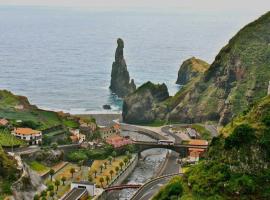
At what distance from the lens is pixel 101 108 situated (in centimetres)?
18762

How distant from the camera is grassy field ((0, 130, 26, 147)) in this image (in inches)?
4701

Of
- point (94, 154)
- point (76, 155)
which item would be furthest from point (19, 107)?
point (94, 154)

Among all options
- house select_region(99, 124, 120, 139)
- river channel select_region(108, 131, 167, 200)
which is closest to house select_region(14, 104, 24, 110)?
house select_region(99, 124, 120, 139)

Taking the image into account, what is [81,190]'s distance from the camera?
328 feet

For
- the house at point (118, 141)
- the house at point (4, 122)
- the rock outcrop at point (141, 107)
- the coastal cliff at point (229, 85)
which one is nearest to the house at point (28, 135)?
the house at point (4, 122)

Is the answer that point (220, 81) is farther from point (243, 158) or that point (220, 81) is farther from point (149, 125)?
point (243, 158)

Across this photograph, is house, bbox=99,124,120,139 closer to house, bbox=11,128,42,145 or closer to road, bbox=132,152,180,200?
road, bbox=132,152,180,200

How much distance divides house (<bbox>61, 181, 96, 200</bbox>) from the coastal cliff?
58105 mm

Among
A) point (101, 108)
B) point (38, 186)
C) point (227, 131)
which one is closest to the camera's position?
point (227, 131)

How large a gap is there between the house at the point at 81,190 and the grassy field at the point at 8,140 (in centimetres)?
2313

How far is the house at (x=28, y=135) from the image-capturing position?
125m

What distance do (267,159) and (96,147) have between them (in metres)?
64.9

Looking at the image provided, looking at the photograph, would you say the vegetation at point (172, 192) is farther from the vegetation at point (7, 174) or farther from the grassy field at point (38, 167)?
the grassy field at point (38, 167)

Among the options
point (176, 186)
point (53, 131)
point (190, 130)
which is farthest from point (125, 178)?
point (176, 186)
